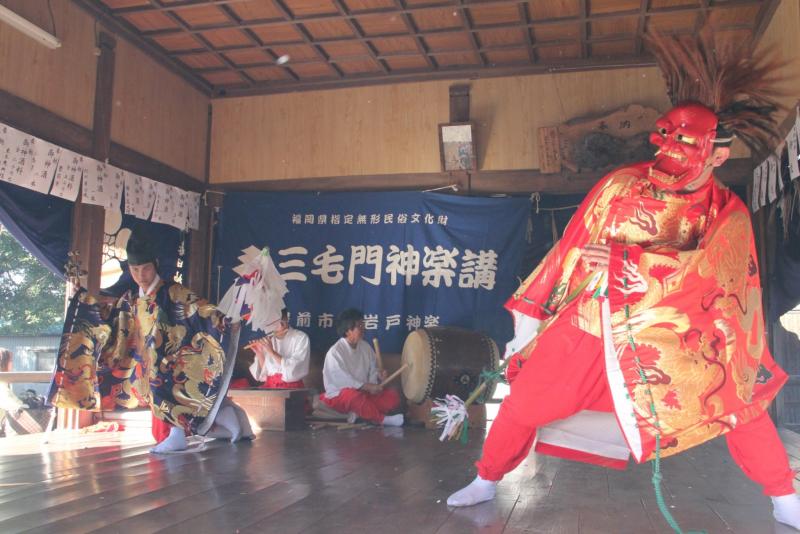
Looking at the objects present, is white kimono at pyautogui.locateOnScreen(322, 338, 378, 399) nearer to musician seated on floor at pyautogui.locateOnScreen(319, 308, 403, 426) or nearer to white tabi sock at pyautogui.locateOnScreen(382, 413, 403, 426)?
musician seated on floor at pyautogui.locateOnScreen(319, 308, 403, 426)

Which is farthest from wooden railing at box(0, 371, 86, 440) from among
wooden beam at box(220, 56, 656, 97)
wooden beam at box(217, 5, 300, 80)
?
wooden beam at box(220, 56, 656, 97)

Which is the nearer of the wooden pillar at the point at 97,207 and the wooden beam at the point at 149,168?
the wooden pillar at the point at 97,207

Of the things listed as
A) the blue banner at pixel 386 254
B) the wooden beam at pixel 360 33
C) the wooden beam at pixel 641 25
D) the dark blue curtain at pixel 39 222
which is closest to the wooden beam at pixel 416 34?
the wooden beam at pixel 360 33

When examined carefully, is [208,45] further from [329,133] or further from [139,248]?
[139,248]

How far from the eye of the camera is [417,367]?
600 cm

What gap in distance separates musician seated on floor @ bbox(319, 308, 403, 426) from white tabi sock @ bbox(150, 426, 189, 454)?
1.85 m

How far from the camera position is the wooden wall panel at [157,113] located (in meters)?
6.00

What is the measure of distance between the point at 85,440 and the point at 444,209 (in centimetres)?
348

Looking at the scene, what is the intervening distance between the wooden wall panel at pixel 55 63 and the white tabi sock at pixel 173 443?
8.30ft

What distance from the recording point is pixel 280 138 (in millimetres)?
7180

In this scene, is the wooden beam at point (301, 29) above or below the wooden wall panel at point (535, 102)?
above

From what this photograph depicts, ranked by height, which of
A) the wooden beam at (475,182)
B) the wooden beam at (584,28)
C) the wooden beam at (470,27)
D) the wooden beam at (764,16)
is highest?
the wooden beam at (470,27)

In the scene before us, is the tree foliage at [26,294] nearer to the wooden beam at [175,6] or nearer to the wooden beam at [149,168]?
the wooden beam at [149,168]

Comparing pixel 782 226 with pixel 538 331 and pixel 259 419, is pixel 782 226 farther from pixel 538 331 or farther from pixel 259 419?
pixel 259 419
